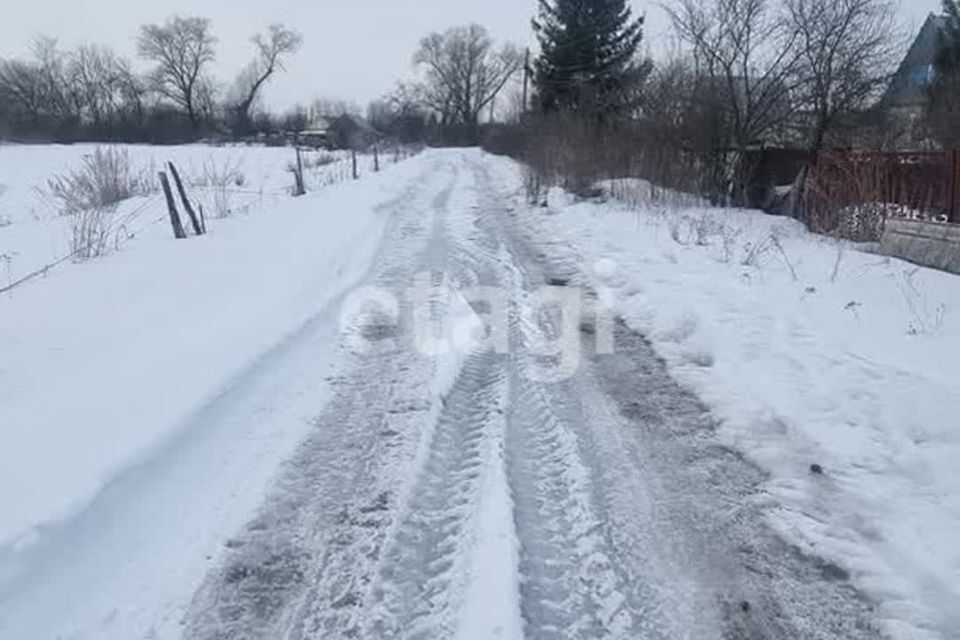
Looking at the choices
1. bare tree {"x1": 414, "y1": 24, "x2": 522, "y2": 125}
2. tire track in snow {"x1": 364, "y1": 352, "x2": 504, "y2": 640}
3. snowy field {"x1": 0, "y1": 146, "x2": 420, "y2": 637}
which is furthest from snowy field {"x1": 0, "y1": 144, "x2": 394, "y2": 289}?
bare tree {"x1": 414, "y1": 24, "x2": 522, "y2": 125}

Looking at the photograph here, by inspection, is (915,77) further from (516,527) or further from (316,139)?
(316,139)

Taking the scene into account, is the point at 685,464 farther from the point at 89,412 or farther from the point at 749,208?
the point at 749,208

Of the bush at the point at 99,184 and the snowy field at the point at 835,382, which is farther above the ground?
the bush at the point at 99,184

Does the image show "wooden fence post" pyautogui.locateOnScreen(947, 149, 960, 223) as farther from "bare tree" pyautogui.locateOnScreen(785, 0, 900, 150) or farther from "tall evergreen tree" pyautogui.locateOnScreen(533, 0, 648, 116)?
"tall evergreen tree" pyautogui.locateOnScreen(533, 0, 648, 116)

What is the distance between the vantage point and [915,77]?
1069 inches

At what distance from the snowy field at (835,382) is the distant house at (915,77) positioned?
1046 centimetres

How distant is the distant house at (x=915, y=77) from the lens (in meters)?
17.8

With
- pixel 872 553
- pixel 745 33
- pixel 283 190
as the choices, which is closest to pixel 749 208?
pixel 745 33

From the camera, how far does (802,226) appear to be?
42.4ft

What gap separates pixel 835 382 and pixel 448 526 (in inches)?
117

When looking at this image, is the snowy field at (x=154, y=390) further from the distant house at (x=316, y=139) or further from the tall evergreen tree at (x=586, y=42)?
the distant house at (x=316, y=139)

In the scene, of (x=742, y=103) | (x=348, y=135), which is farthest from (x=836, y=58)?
(x=348, y=135)

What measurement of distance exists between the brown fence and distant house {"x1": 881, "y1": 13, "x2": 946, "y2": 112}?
22.4 feet

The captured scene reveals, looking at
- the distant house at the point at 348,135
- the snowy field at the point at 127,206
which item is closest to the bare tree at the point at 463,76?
the distant house at the point at 348,135
